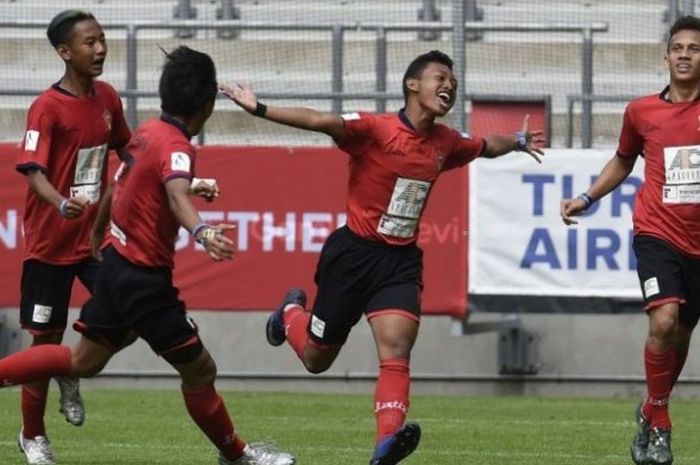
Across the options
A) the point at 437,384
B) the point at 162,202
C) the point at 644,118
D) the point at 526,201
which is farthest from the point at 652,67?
the point at 162,202

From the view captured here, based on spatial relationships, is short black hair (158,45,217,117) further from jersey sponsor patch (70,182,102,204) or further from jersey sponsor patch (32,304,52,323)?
jersey sponsor patch (32,304,52,323)

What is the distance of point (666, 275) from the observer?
941 centimetres

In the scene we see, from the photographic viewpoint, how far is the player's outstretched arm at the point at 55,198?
344 inches

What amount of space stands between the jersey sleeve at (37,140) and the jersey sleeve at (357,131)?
1.56 m

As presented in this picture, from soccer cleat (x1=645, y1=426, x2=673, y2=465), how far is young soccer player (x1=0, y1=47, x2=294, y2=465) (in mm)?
1987

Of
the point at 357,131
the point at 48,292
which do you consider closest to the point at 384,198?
the point at 357,131

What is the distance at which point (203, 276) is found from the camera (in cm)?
1493

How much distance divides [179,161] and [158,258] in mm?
553

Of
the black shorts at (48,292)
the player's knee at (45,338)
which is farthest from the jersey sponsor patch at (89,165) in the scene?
the player's knee at (45,338)

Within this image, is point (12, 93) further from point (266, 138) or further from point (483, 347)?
point (483, 347)

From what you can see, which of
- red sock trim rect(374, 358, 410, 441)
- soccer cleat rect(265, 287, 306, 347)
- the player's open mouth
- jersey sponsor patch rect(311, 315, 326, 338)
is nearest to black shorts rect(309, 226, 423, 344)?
jersey sponsor patch rect(311, 315, 326, 338)

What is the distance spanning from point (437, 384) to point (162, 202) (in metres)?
7.01

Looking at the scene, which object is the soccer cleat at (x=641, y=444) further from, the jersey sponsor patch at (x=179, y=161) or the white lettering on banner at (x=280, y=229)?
the white lettering on banner at (x=280, y=229)

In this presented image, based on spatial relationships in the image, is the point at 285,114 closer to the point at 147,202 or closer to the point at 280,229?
the point at 147,202
